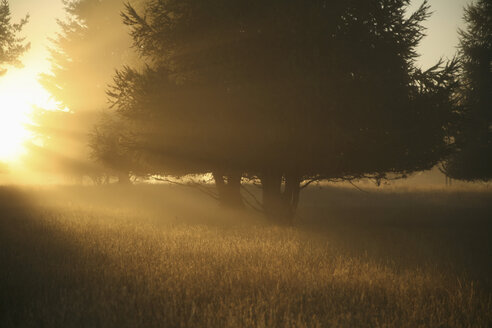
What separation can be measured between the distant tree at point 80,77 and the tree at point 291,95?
19377 millimetres

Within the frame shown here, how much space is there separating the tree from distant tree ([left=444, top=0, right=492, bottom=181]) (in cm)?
1254

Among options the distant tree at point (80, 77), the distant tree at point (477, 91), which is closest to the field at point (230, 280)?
the distant tree at point (477, 91)

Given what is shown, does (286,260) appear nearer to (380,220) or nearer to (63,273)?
(63,273)

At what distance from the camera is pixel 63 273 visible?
15.6 ft

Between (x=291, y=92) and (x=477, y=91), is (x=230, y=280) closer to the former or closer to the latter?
(x=291, y=92)

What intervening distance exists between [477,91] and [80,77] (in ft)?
90.0

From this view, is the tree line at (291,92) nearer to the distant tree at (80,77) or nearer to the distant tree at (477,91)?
the distant tree at (477,91)

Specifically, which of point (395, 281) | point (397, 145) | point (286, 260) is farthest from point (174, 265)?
point (397, 145)

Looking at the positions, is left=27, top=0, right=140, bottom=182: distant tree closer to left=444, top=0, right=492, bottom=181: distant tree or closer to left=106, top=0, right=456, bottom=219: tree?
left=106, top=0, right=456, bottom=219: tree

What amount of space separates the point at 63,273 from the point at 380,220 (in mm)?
11782

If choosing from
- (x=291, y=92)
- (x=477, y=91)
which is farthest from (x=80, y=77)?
(x=477, y=91)

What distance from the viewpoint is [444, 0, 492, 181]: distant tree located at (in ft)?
65.0

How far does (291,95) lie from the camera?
843 centimetres

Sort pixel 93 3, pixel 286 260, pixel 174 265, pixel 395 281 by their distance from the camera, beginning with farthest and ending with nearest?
pixel 93 3 < pixel 286 260 < pixel 174 265 < pixel 395 281
